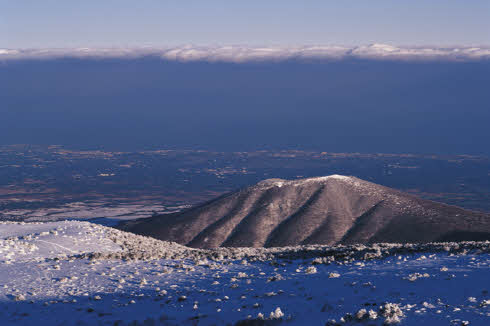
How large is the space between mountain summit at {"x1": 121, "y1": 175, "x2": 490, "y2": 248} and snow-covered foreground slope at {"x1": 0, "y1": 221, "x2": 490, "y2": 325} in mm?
36055

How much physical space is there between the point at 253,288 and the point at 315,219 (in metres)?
47.3

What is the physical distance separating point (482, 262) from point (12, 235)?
884 inches

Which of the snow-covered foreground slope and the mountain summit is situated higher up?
the snow-covered foreground slope

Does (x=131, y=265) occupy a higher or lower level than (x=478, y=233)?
higher

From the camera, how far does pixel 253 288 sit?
1650 centimetres

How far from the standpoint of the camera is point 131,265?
834 inches

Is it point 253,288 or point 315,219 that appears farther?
point 315,219

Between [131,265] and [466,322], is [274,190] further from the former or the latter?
→ [466,322]

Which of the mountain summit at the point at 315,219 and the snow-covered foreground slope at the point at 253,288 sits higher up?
the snow-covered foreground slope at the point at 253,288

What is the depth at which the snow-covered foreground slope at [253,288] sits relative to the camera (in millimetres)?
13445

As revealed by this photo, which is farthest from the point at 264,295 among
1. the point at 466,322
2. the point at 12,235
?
the point at 12,235

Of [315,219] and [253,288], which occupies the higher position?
[253,288]

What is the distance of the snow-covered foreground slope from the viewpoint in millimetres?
13445

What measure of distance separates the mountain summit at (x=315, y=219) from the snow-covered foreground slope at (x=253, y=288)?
3605cm
